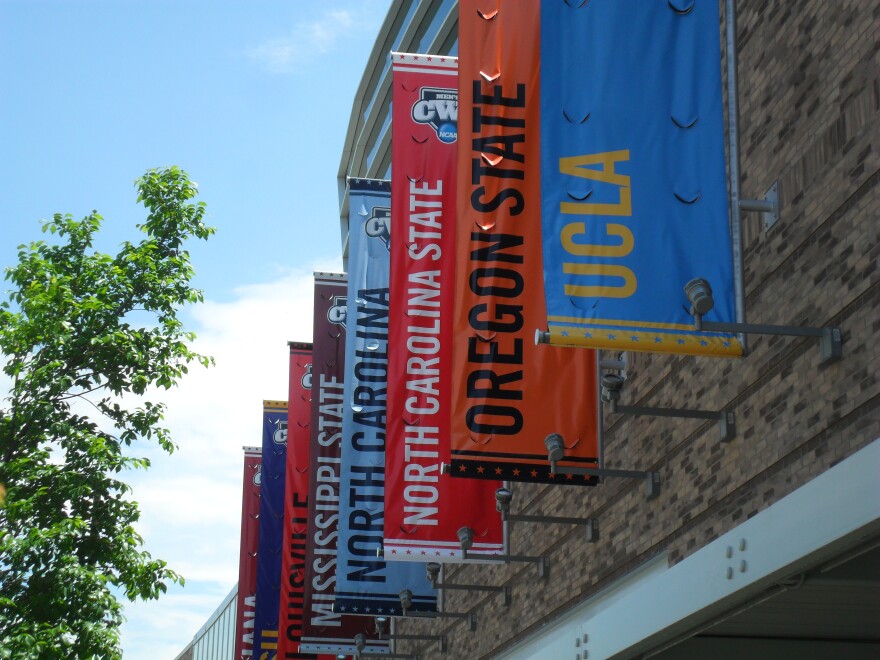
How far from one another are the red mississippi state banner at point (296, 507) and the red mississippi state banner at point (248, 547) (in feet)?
13.0

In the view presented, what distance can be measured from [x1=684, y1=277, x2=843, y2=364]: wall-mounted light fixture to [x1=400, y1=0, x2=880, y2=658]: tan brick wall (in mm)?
72

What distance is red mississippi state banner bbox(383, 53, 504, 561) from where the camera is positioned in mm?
11727

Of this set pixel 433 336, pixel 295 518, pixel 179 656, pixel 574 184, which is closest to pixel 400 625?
pixel 295 518

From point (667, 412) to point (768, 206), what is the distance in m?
1.60

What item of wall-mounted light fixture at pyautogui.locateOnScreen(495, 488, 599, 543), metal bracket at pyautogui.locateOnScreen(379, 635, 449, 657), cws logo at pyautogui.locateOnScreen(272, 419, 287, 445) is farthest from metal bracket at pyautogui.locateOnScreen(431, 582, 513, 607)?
cws logo at pyautogui.locateOnScreen(272, 419, 287, 445)

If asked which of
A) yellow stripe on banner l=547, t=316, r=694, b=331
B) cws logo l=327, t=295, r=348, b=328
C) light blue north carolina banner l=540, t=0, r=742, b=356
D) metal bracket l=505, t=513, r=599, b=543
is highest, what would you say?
cws logo l=327, t=295, r=348, b=328

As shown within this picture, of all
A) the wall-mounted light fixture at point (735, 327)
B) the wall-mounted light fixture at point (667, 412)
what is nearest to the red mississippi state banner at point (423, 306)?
the wall-mounted light fixture at point (667, 412)

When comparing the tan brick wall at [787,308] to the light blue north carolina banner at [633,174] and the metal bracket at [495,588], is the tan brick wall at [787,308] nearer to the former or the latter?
the light blue north carolina banner at [633,174]

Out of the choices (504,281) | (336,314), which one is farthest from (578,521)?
(336,314)

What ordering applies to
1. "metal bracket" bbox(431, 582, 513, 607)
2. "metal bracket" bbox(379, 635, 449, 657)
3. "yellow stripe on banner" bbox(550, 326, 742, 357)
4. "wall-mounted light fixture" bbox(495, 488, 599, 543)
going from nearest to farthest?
"yellow stripe on banner" bbox(550, 326, 742, 357) < "wall-mounted light fixture" bbox(495, 488, 599, 543) < "metal bracket" bbox(431, 582, 513, 607) < "metal bracket" bbox(379, 635, 449, 657)

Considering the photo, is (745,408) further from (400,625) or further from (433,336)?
(400,625)

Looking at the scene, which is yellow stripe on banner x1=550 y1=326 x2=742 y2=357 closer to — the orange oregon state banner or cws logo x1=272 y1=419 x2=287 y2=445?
the orange oregon state banner

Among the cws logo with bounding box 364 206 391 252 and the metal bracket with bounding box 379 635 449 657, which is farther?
the metal bracket with bounding box 379 635 449 657

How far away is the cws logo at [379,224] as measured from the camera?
47.4 ft
